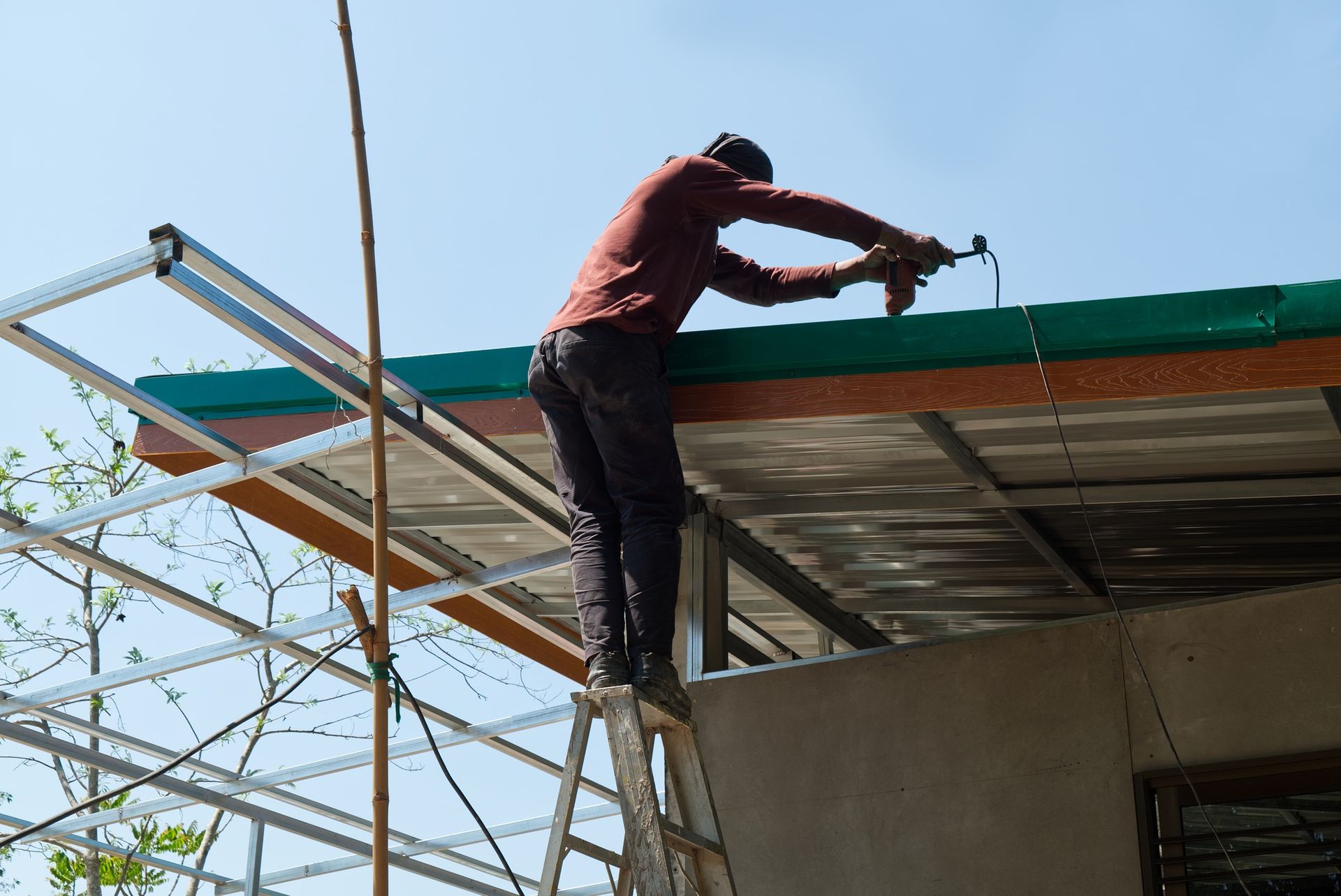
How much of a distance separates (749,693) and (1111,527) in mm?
1981

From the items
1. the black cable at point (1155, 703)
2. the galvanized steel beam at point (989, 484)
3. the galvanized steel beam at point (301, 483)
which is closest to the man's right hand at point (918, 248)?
the black cable at point (1155, 703)

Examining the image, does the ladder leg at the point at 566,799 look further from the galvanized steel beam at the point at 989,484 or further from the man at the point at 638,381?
the galvanized steel beam at the point at 989,484

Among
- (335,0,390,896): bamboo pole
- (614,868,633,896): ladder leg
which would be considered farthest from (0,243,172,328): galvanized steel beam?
(614,868,633,896): ladder leg

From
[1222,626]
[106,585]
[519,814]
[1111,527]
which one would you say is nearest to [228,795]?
[519,814]

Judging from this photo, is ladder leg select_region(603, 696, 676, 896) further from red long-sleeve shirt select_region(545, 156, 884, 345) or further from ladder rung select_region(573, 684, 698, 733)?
red long-sleeve shirt select_region(545, 156, 884, 345)

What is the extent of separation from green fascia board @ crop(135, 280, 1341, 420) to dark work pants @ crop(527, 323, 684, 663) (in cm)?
31

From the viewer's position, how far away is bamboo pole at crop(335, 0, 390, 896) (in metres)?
3.47

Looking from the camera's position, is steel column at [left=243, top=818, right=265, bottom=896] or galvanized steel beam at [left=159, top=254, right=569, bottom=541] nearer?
galvanized steel beam at [left=159, top=254, right=569, bottom=541]

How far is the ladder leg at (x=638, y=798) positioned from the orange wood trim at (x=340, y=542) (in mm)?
1898

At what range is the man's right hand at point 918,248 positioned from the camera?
4172 millimetres

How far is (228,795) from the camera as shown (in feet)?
27.4

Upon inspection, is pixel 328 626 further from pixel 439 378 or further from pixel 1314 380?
pixel 1314 380

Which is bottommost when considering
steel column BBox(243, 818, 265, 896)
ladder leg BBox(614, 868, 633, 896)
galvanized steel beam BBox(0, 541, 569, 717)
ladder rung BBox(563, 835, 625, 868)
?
ladder leg BBox(614, 868, 633, 896)

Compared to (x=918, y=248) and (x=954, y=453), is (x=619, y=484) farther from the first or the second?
(x=954, y=453)
